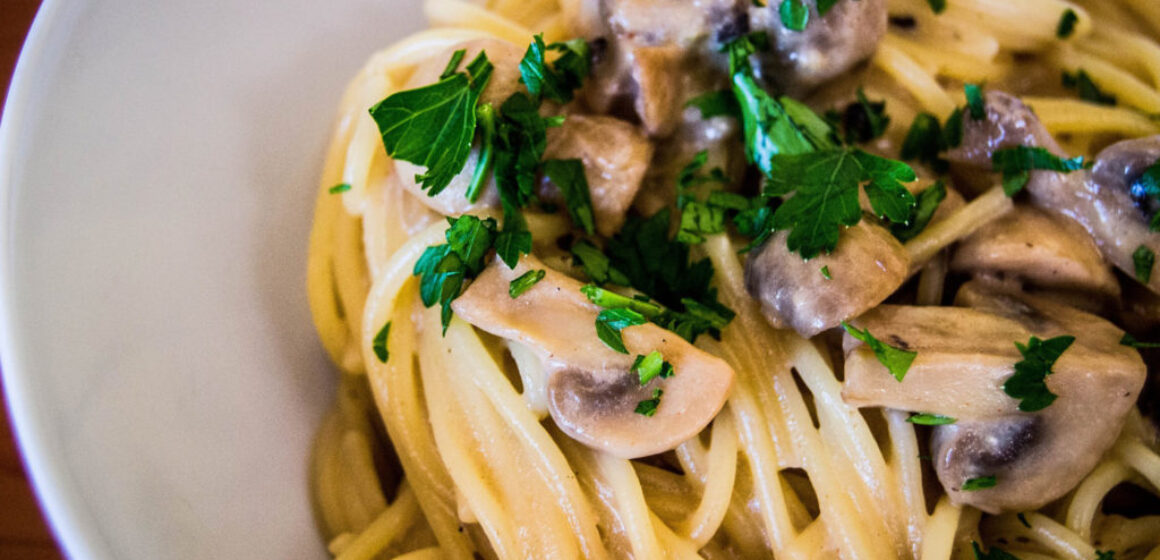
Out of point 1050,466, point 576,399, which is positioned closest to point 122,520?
point 576,399

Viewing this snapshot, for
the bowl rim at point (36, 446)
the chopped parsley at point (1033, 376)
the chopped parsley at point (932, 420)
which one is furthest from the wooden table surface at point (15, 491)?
the chopped parsley at point (1033, 376)

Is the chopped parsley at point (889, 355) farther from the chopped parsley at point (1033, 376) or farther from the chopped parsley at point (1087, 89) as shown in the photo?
the chopped parsley at point (1087, 89)

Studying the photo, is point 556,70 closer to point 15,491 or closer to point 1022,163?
point 1022,163

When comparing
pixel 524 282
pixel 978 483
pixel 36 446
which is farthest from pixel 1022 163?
pixel 36 446

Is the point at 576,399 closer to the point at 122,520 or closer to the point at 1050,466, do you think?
the point at 122,520

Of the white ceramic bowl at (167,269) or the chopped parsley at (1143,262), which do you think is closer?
the white ceramic bowl at (167,269)

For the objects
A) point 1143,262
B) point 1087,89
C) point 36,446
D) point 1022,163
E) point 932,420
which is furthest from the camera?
point 1087,89

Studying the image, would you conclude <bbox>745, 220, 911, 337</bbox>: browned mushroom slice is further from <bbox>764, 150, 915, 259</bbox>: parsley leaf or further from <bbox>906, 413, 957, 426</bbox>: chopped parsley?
<bbox>906, 413, 957, 426</bbox>: chopped parsley
